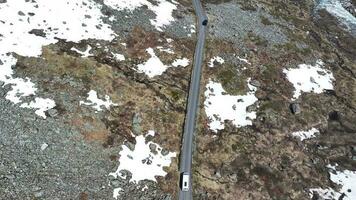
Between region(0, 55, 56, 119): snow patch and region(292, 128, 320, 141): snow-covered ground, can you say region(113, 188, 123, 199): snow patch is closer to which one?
region(0, 55, 56, 119): snow patch

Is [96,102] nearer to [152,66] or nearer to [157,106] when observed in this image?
[157,106]

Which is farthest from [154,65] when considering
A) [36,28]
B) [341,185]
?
[341,185]

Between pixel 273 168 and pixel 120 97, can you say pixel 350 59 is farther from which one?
pixel 120 97

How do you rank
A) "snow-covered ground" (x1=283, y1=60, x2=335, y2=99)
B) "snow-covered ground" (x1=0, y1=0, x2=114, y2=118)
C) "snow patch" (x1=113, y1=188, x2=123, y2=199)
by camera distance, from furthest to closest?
"snow-covered ground" (x1=283, y1=60, x2=335, y2=99) < "snow-covered ground" (x1=0, y1=0, x2=114, y2=118) < "snow patch" (x1=113, y1=188, x2=123, y2=199)

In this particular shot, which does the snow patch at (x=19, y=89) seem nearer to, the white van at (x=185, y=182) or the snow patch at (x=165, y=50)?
the white van at (x=185, y=182)

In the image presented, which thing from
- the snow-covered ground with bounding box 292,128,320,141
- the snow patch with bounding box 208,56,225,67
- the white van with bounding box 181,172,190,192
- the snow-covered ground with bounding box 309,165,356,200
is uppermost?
the snow patch with bounding box 208,56,225,67

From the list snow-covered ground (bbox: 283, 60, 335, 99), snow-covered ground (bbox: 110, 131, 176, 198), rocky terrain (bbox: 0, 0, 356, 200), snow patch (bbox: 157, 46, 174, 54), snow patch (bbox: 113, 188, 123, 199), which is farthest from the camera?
snow-covered ground (bbox: 283, 60, 335, 99)

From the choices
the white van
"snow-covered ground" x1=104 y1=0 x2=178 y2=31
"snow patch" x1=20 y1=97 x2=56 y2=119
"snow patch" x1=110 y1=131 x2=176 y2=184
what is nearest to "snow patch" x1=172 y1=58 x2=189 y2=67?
"snow-covered ground" x1=104 y1=0 x2=178 y2=31
